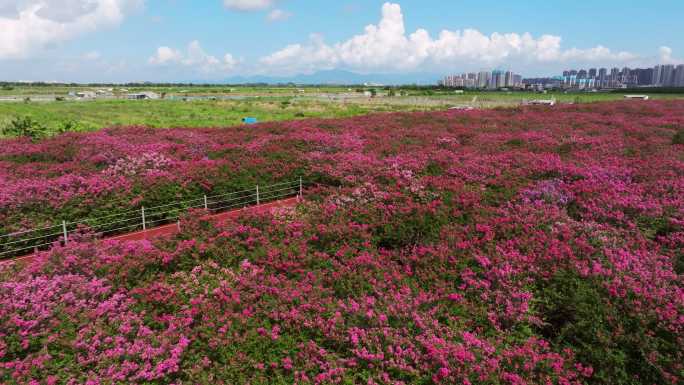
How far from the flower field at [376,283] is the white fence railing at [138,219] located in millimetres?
315

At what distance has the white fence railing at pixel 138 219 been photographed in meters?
9.61

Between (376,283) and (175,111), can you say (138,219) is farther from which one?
(175,111)

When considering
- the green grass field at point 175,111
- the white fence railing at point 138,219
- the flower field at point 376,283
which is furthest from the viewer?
the green grass field at point 175,111

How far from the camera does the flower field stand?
500 centimetres

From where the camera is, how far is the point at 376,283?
653cm

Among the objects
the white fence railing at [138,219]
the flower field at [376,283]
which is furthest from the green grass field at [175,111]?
the flower field at [376,283]

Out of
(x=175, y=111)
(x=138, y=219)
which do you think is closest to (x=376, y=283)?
(x=138, y=219)

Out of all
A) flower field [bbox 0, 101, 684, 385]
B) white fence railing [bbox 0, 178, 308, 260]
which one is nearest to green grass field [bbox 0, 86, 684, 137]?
white fence railing [bbox 0, 178, 308, 260]

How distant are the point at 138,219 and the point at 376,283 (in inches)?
315

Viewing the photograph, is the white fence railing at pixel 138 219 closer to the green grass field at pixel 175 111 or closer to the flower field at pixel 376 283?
the flower field at pixel 376 283

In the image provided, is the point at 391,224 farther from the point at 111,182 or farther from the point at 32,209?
the point at 32,209

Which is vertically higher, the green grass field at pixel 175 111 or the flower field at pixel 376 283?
the green grass field at pixel 175 111

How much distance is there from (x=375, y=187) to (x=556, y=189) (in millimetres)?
4418

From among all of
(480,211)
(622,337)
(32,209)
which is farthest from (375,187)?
(32,209)
